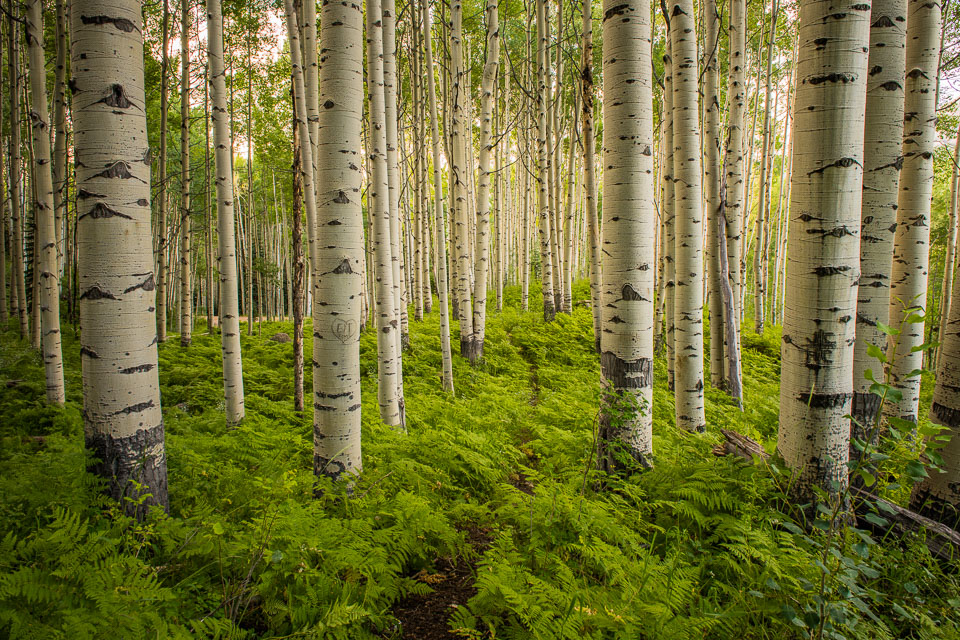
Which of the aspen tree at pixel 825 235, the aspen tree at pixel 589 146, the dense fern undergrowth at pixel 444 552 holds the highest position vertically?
the aspen tree at pixel 589 146

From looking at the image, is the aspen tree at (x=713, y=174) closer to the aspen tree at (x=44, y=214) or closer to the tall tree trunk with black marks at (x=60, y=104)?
the aspen tree at (x=44, y=214)

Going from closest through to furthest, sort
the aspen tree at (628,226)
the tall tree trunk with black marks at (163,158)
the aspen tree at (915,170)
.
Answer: the aspen tree at (628,226) → the aspen tree at (915,170) → the tall tree trunk with black marks at (163,158)

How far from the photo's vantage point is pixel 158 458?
8.46ft

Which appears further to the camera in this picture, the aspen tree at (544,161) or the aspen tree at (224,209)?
the aspen tree at (544,161)

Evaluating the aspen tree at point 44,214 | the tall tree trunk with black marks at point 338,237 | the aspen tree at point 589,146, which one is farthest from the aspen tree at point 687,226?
the aspen tree at point 44,214

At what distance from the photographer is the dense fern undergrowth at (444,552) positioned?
5.80 ft

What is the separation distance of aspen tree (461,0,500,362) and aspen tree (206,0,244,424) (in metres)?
4.13

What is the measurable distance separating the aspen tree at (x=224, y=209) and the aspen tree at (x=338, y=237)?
263 centimetres

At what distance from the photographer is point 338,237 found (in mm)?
2898

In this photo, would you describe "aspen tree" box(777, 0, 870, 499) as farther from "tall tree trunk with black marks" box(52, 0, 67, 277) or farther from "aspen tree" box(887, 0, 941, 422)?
"tall tree trunk with black marks" box(52, 0, 67, 277)

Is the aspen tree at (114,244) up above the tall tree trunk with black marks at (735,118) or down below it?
below

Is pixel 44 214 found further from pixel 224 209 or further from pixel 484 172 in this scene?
pixel 484 172

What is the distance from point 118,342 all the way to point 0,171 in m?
12.8

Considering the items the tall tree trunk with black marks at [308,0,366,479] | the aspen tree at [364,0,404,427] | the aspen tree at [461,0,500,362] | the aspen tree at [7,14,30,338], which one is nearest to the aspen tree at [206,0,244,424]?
the aspen tree at [364,0,404,427]
